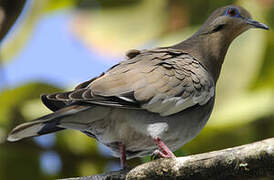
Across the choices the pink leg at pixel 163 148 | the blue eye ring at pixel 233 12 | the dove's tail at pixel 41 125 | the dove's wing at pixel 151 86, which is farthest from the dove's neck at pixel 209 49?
the dove's tail at pixel 41 125

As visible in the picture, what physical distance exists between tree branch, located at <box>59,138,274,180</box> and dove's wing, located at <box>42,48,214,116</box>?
1.75 feet

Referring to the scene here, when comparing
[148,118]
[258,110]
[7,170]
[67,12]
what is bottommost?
[7,170]

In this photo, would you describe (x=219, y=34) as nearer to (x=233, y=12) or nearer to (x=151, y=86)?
(x=233, y=12)

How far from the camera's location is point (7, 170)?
17.6 feet

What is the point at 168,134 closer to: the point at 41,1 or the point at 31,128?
the point at 31,128

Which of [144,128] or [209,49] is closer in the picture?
[144,128]

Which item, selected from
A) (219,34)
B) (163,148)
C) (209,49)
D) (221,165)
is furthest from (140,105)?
(219,34)

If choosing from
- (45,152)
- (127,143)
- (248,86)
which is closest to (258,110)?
(248,86)

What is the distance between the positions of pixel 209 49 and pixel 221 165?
1.89 m

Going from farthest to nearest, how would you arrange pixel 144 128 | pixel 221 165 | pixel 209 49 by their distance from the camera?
1. pixel 209 49
2. pixel 144 128
3. pixel 221 165

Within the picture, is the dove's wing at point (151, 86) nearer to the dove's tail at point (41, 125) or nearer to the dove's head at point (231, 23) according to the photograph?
the dove's tail at point (41, 125)

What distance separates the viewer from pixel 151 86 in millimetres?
3715

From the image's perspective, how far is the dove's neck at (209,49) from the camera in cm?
455

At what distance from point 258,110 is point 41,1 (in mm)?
2501
